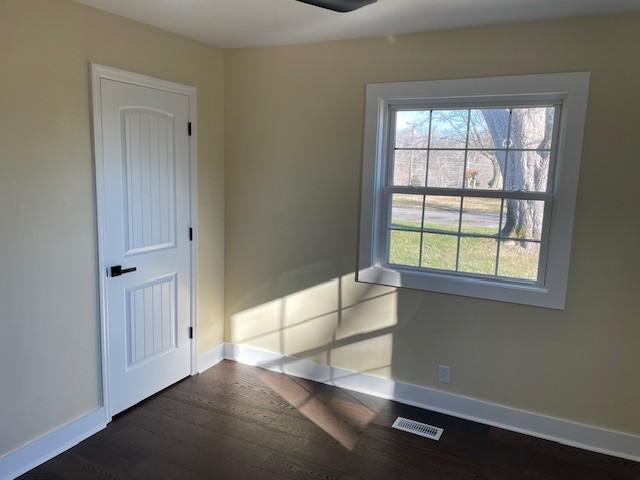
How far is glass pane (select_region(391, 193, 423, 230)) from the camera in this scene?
309 cm

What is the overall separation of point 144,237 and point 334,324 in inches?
57.4

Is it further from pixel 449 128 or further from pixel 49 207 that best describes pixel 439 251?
pixel 49 207

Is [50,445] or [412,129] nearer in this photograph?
[50,445]

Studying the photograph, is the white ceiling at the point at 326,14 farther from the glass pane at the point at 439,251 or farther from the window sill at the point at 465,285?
the window sill at the point at 465,285

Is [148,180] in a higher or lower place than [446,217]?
higher

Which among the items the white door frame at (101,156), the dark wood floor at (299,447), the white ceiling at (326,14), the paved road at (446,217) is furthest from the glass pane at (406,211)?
the white door frame at (101,156)

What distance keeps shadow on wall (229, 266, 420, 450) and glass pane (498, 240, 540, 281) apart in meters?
0.60

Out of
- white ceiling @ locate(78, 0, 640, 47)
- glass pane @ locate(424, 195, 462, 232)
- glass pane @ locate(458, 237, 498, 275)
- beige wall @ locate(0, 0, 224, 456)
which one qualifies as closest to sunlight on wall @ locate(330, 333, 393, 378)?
glass pane @ locate(458, 237, 498, 275)

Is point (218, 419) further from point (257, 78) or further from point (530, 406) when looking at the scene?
point (257, 78)

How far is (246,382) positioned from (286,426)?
0.66 meters

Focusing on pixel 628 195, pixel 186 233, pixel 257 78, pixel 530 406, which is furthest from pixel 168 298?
pixel 628 195

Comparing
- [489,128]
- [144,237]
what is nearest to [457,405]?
[489,128]

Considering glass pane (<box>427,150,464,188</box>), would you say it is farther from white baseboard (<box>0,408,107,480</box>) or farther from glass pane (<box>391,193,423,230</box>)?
white baseboard (<box>0,408,107,480</box>)

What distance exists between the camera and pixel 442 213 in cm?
301
